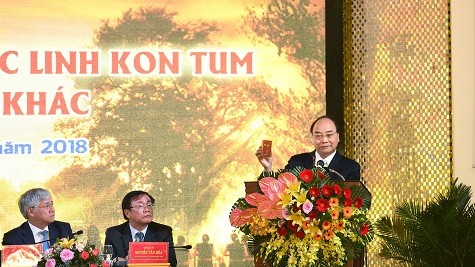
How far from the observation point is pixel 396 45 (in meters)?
8.02

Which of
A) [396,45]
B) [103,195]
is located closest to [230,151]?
[103,195]

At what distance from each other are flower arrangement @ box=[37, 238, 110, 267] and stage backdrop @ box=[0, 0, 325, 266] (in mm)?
2867

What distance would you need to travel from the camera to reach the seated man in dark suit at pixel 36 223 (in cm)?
666

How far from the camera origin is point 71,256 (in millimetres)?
4973

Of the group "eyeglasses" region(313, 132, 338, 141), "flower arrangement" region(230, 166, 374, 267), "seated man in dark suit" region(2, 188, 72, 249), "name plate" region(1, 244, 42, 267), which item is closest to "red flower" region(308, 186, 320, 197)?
"flower arrangement" region(230, 166, 374, 267)

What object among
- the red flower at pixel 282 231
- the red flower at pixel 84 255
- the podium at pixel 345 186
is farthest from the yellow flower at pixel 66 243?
the red flower at pixel 282 231

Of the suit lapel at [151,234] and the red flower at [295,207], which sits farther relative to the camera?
the suit lapel at [151,234]

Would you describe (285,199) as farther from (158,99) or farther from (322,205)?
(158,99)

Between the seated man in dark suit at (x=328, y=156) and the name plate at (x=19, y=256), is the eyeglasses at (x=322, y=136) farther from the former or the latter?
the name plate at (x=19, y=256)

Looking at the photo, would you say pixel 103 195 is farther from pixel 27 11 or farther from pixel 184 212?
pixel 27 11

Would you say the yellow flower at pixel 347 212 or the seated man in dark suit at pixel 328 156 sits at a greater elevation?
the seated man in dark suit at pixel 328 156

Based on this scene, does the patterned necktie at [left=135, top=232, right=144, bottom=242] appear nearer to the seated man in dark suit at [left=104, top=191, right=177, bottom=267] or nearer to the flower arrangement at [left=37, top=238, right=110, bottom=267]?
the seated man in dark suit at [left=104, top=191, right=177, bottom=267]

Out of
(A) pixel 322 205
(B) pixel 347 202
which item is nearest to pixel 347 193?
(B) pixel 347 202

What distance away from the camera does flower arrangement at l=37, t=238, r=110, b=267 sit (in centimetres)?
497
